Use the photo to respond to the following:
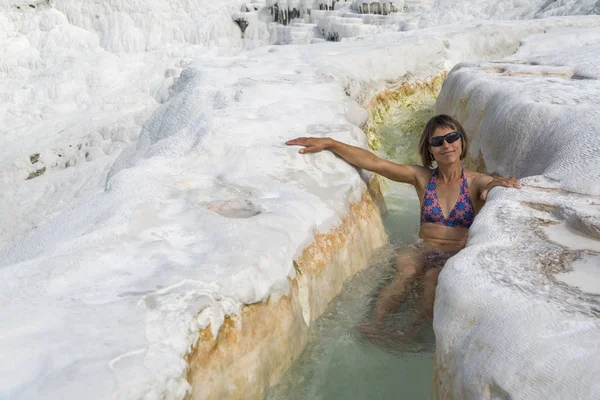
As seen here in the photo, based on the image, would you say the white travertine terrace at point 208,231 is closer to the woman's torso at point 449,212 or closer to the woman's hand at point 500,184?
the woman's torso at point 449,212

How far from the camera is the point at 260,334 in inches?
78.4

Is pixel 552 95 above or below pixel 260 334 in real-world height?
above

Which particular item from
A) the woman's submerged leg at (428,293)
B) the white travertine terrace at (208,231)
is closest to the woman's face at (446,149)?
the white travertine terrace at (208,231)

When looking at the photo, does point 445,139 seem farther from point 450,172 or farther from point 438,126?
point 450,172

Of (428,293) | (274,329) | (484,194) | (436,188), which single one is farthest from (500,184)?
(274,329)

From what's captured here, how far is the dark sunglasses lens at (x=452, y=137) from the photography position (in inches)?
115

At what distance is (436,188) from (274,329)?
1.49m

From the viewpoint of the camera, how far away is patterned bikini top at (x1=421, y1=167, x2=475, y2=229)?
121 inches

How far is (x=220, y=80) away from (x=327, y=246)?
2180mm

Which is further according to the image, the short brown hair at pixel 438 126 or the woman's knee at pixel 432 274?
the short brown hair at pixel 438 126

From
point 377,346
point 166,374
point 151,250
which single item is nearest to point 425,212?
point 377,346

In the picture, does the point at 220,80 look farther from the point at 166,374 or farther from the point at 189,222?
the point at 166,374

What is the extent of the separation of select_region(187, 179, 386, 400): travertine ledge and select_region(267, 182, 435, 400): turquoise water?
6 centimetres

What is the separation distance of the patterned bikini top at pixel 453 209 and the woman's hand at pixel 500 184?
0.11 m
